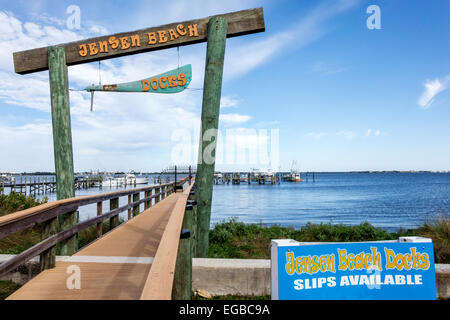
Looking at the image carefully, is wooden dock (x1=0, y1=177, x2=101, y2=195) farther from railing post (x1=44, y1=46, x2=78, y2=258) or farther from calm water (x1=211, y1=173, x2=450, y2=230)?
railing post (x1=44, y1=46, x2=78, y2=258)

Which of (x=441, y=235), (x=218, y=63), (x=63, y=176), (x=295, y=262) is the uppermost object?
(x=218, y=63)

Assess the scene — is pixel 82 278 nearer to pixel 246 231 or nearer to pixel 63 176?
pixel 63 176

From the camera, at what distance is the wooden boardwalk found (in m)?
3.32

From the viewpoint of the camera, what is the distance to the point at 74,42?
667 cm

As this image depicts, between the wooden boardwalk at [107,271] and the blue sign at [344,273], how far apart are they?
4.05ft

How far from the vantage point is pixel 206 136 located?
5.50 metres

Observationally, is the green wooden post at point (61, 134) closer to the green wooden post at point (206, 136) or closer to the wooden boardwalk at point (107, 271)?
the wooden boardwalk at point (107, 271)

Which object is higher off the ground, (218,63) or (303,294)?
(218,63)

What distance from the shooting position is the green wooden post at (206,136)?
5.53 m
